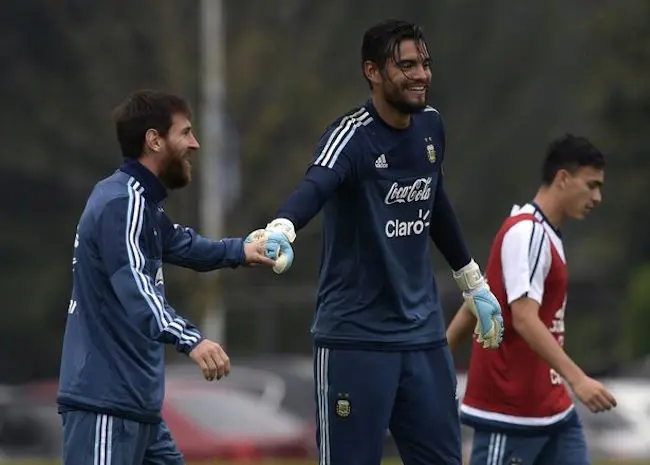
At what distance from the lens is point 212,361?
Answer: 7371 millimetres

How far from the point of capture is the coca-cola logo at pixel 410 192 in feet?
27.0

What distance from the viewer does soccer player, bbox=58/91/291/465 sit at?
25.5ft

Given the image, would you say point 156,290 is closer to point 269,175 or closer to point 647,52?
point 647,52

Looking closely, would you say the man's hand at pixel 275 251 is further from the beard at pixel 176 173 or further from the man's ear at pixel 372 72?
the man's ear at pixel 372 72

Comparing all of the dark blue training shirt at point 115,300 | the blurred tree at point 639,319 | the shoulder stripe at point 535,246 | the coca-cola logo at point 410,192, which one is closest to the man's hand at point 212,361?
the dark blue training shirt at point 115,300

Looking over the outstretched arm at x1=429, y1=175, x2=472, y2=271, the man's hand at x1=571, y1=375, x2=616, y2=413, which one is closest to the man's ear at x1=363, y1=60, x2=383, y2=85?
the outstretched arm at x1=429, y1=175, x2=472, y2=271

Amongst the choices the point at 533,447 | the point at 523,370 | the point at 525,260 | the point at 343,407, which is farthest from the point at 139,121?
the point at 533,447

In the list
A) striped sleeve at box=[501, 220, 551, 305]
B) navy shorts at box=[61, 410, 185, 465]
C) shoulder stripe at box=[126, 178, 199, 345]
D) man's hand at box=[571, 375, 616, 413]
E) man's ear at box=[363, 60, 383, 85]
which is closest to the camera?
shoulder stripe at box=[126, 178, 199, 345]

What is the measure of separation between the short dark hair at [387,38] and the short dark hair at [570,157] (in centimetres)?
172

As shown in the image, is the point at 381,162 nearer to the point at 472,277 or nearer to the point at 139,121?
the point at 472,277

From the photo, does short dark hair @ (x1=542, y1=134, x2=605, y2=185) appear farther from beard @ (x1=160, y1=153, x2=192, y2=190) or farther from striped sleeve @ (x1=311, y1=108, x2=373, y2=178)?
beard @ (x1=160, y1=153, x2=192, y2=190)

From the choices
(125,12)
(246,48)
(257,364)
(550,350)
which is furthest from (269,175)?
(550,350)

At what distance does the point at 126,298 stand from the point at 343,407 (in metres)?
1.18

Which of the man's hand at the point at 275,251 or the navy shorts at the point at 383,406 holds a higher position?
the man's hand at the point at 275,251
